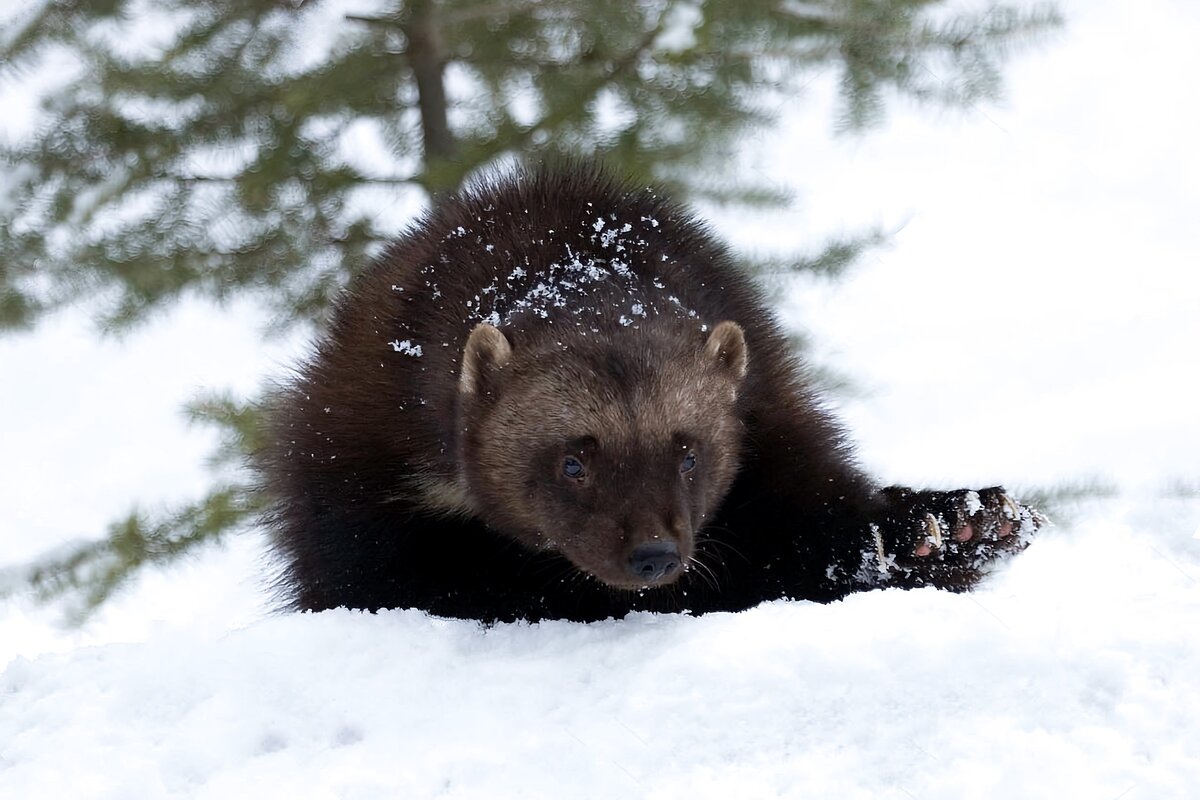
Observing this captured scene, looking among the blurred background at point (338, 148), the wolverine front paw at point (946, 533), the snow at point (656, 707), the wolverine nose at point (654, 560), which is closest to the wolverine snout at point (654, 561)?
the wolverine nose at point (654, 560)

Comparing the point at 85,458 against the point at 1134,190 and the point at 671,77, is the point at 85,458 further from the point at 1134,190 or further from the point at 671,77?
the point at 1134,190

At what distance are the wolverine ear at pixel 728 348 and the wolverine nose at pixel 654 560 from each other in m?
0.57

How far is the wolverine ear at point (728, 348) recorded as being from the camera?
312 centimetres

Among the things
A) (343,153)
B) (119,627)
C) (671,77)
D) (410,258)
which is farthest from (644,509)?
(119,627)

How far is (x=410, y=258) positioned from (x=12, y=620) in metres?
4.29

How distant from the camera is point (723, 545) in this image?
349 centimetres

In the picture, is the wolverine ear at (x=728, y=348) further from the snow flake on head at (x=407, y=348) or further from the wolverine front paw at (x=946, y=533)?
the snow flake on head at (x=407, y=348)

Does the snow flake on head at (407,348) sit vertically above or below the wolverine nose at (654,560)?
above

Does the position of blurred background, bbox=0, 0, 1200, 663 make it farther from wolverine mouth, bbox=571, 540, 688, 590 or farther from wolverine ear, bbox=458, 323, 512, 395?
wolverine mouth, bbox=571, 540, 688, 590

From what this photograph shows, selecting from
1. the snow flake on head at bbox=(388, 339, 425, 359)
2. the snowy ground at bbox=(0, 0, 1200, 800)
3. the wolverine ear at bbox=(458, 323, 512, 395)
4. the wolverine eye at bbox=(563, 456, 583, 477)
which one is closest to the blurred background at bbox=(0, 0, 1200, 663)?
the snow flake on head at bbox=(388, 339, 425, 359)

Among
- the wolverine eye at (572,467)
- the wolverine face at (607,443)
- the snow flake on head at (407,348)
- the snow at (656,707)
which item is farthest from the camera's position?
the snow flake on head at (407,348)

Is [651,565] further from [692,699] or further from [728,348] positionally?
[728,348]

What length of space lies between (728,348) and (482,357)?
0.60m

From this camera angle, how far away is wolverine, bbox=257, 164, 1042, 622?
3014 millimetres
